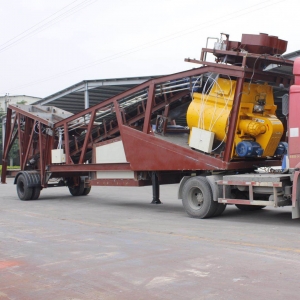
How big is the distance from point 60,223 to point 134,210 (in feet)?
9.86

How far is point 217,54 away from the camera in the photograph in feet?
38.2

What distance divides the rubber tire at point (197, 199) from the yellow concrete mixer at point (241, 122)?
807mm

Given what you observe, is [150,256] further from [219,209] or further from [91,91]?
[91,91]

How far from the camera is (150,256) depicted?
736cm

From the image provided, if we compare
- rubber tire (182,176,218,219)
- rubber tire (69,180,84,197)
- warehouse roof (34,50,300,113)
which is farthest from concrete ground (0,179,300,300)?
warehouse roof (34,50,300,113)

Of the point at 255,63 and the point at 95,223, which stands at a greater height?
the point at 255,63

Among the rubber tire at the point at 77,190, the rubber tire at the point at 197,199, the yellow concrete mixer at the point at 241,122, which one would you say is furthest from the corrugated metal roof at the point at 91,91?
the rubber tire at the point at 197,199

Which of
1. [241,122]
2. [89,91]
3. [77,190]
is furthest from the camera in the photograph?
[89,91]

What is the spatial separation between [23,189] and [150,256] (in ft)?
37.4

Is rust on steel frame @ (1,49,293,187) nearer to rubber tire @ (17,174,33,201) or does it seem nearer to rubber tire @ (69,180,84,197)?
rubber tire @ (17,174,33,201)

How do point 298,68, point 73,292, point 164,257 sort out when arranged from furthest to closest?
point 298,68, point 164,257, point 73,292

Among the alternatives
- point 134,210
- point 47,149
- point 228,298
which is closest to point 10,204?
point 47,149

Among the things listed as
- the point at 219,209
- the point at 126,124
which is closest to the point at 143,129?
the point at 126,124

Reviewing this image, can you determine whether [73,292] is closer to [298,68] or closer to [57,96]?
[298,68]
